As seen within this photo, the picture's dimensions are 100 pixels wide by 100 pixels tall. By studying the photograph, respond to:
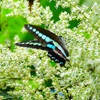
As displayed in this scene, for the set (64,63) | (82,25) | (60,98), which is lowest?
(60,98)

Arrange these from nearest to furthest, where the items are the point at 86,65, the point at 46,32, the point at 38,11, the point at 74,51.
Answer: the point at 86,65 < the point at 74,51 < the point at 46,32 < the point at 38,11

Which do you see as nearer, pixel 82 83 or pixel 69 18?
pixel 82 83

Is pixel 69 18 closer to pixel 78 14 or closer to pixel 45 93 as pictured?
pixel 78 14

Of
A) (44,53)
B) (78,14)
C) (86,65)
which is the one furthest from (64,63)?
(86,65)

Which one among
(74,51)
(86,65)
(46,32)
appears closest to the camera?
(86,65)

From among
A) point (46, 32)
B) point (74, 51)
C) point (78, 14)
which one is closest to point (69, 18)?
point (78, 14)

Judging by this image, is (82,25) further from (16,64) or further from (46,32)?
(16,64)

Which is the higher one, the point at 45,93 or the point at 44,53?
the point at 44,53
